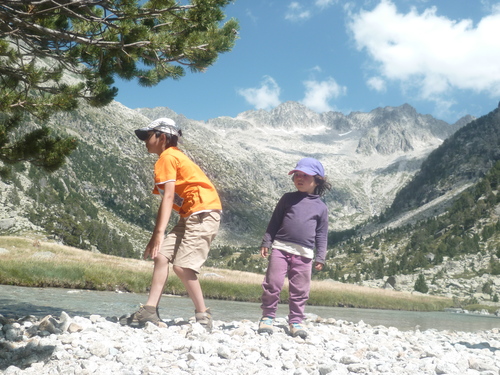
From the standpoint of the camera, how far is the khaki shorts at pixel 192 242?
707cm

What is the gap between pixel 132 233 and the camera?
19950 cm

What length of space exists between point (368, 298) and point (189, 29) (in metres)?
36.9

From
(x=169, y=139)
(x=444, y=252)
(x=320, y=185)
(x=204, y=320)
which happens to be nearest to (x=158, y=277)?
(x=204, y=320)

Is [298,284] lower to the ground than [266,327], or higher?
higher

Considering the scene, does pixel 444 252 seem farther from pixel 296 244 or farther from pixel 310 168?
pixel 296 244

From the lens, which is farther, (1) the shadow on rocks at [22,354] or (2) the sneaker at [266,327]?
(2) the sneaker at [266,327]

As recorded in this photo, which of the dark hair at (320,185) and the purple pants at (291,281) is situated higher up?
the dark hair at (320,185)

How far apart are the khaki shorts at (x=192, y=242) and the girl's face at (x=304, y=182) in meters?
1.70

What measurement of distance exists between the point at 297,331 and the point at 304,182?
8.72 ft

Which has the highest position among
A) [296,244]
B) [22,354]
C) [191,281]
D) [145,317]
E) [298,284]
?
[296,244]

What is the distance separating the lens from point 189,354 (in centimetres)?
541

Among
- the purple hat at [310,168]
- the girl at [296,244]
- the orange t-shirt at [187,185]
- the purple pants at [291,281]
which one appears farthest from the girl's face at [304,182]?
the orange t-shirt at [187,185]

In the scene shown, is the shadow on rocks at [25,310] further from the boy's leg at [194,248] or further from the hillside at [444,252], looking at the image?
the hillside at [444,252]

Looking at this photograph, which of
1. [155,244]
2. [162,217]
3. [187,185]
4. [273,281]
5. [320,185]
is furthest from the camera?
[320,185]
